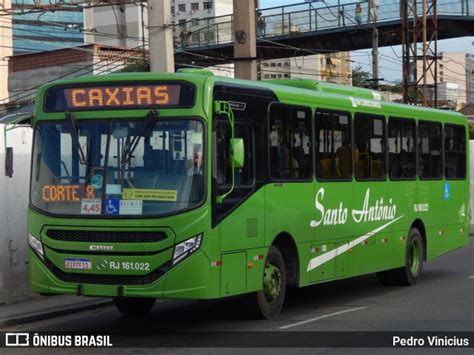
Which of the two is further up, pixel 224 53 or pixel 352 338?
pixel 224 53

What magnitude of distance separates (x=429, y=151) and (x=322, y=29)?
2630 centimetres

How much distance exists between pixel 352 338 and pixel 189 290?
2034 mm

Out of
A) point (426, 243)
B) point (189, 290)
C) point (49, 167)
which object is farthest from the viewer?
point (426, 243)

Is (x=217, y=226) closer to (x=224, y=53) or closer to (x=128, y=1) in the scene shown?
(x=128, y=1)

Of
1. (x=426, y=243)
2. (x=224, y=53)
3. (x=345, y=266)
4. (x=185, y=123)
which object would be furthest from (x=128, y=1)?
(x=224, y=53)

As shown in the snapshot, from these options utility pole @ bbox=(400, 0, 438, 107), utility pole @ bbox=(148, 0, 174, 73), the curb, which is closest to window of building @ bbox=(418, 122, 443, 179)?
utility pole @ bbox=(148, 0, 174, 73)

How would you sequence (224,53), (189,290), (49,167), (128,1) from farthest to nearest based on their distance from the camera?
(224,53) < (128,1) < (49,167) < (189,290)

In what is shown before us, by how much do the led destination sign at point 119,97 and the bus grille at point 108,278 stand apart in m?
1.94

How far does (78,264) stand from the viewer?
31.1 ft

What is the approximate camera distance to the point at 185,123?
9406 mm

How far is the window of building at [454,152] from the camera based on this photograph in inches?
669

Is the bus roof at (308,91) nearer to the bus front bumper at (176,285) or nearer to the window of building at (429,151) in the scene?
the window of building at (429,151)

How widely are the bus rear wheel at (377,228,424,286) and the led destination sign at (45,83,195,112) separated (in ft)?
23.7

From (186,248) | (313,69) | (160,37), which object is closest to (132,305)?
(186,248)
